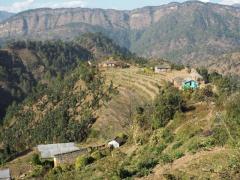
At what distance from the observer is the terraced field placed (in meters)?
68.3

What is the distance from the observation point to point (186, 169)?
20.0 meters

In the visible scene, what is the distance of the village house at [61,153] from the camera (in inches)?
1875

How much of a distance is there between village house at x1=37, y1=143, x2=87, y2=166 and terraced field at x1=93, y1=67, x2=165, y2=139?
425 inches

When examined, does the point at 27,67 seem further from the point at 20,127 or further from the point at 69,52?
the point at 20,127

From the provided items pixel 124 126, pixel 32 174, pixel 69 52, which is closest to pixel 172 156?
pixel 32 174

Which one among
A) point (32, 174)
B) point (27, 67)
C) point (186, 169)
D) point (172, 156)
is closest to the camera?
point (186, 169)

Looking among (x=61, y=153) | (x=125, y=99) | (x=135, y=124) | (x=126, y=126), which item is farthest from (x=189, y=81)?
(x=61, y=153)

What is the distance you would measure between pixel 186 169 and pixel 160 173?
47.0 inches

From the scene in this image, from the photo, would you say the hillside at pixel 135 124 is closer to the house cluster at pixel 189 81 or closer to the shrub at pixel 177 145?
the shrub at pixel 177 145

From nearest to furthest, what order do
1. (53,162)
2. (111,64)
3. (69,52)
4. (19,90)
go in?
1. (53,162)
2. (111,64)
3. (19,90)
4. (69,52)

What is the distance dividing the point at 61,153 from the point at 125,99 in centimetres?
2842

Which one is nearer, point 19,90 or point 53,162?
point 53,162

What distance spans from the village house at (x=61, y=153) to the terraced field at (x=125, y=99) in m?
10.8

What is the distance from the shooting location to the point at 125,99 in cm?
7644
